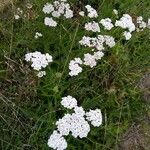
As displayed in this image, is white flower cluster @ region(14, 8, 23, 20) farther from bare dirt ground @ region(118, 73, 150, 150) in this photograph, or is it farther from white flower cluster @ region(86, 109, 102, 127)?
bare dirt ground @ region(118, 73, 150, 150)

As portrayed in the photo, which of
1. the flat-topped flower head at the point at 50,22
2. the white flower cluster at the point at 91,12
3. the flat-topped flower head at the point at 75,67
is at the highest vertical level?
the white flower cluster at the point at 91,12

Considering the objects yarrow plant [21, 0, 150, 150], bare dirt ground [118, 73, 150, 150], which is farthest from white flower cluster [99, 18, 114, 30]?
bare dirt ground [118, 73, 150, 150]

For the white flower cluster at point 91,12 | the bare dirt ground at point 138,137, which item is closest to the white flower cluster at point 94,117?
the bare dirt ground at point 138,137

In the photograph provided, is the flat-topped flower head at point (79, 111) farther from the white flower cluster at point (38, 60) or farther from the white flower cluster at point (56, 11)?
the white flower cluster at point (56, 11)

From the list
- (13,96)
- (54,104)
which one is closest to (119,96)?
(54,104)

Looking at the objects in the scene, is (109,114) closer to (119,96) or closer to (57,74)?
(119,96)
